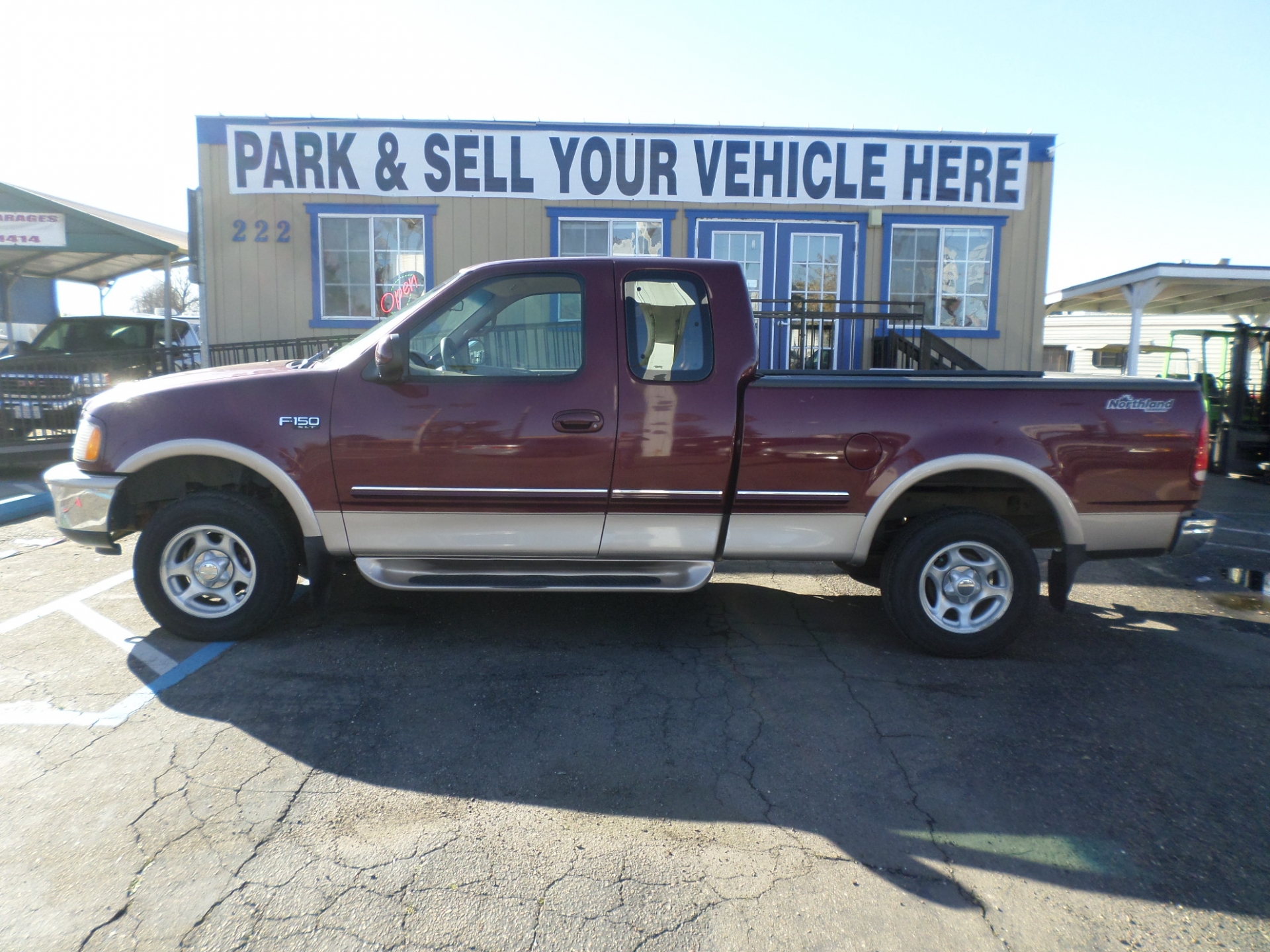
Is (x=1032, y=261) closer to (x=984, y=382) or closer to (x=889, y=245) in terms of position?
(x=889, y=245)

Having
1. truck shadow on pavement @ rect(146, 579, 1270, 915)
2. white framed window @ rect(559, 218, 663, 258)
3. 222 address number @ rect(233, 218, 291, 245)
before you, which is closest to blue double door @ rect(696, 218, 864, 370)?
white framed window @ rect(559, 218, 663, 258)

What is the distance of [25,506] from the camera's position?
26.9ft

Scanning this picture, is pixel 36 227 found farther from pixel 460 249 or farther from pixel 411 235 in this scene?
pixel 460 249

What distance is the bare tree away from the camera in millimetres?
48000

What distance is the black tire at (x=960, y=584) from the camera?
14.7ft

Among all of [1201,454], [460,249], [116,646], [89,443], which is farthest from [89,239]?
[1201,454]

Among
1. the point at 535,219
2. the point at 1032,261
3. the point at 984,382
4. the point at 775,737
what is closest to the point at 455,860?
the point at 775,737

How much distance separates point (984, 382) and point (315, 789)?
365 cm

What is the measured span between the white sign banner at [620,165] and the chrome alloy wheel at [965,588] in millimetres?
8648

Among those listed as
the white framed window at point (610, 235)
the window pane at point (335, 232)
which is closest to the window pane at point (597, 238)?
the white framed window at point (610, 235)

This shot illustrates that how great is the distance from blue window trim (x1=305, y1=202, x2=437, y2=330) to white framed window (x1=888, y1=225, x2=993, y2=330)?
658 cm

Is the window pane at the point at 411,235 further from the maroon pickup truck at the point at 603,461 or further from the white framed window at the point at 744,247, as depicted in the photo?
the maroon pickup truck at the point at 603,461

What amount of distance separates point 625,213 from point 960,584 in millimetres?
8933

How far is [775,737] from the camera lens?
11.9 ft
